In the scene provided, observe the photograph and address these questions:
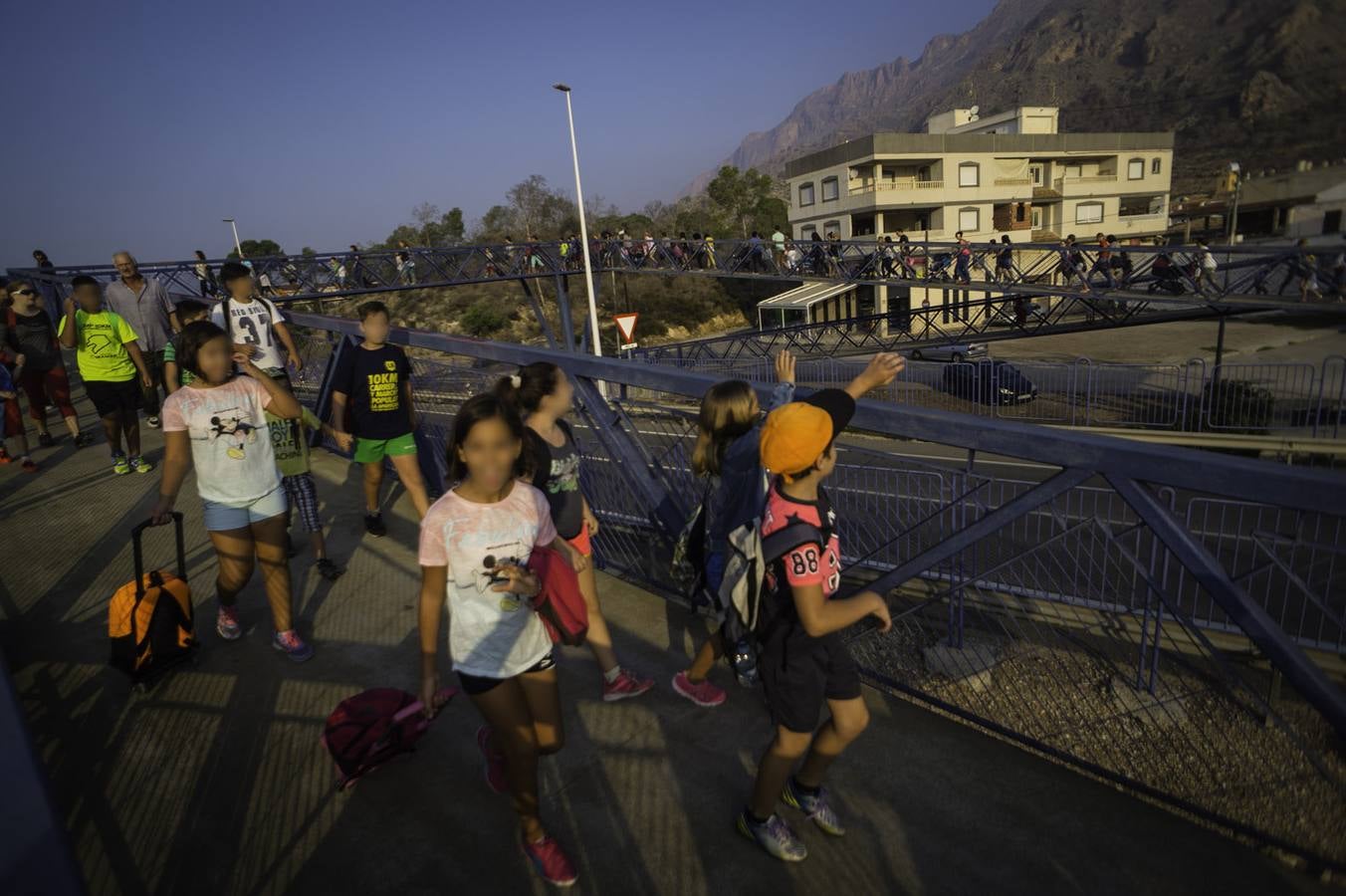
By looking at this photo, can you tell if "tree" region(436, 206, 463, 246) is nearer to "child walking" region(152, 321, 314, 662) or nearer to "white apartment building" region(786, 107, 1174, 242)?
"white apartment building" region(786, 107, 1174, 242)

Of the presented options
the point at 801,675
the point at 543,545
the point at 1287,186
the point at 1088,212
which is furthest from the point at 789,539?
the point at 1287,186

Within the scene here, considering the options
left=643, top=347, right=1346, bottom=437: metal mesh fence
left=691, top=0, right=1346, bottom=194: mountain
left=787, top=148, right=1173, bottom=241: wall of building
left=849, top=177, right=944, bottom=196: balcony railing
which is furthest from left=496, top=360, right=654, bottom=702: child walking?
left=691, top=0, right=1346, bottom=194: mountain

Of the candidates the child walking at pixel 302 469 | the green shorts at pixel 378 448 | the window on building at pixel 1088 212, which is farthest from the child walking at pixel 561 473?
the window on building at pixel 1088 212

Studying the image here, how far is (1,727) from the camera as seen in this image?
1294 millimetres

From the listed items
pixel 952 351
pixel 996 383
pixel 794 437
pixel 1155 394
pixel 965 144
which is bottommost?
pixel 952 351

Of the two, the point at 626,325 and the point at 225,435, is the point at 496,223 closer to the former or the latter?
the point at 626,325

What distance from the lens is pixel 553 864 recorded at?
2125 millimetres

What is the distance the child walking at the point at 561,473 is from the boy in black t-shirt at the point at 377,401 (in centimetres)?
174

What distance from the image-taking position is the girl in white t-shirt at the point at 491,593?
2.12 meters

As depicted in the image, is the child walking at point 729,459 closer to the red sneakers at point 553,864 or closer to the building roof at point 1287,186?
the red sneakers at point 553,864

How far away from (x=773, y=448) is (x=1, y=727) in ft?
5.64

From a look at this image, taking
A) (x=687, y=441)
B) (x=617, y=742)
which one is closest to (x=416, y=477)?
(x=687, y=441)

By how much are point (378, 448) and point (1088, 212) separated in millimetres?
48325

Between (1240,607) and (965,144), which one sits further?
(965,144)
